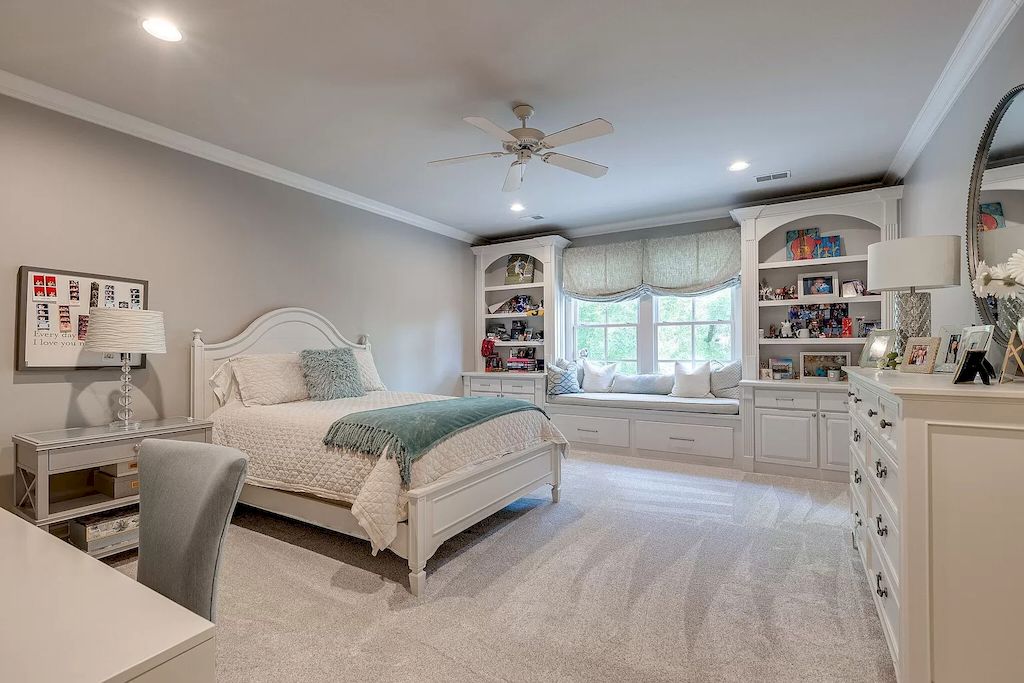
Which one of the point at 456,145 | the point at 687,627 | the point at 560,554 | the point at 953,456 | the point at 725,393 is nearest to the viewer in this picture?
the point at 953,456

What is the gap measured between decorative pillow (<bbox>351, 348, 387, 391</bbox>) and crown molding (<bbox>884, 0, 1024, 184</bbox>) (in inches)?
168

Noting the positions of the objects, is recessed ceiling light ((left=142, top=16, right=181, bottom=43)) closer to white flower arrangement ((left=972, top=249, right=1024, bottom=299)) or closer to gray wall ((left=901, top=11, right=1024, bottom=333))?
white flower arrangement ((left=972, top=249, right=1024, bottom=299))

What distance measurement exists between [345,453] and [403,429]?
37 cm

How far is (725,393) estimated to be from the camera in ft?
16.1

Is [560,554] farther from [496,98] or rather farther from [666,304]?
[666,304]

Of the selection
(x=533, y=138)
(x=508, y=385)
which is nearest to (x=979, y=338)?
(x=533, y=138)

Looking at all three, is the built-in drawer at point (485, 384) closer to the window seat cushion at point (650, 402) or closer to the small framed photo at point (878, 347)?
the window seat cushion at point (650, 402)

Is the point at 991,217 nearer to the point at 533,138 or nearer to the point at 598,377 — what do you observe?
the point at 533,138

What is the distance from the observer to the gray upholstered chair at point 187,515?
109 centimetres

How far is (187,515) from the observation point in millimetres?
1145

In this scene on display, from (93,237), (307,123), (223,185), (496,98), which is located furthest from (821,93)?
(93,237)

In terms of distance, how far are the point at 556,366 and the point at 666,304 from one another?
1.41 m

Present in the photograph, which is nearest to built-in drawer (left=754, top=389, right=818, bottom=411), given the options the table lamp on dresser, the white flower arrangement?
the white flower arrangement

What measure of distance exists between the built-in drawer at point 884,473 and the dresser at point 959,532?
0.24ft
